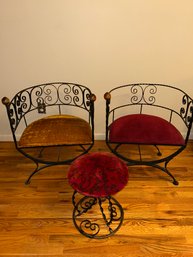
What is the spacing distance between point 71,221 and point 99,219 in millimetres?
215

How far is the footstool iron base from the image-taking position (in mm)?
1696

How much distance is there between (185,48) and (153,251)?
5.87 feet

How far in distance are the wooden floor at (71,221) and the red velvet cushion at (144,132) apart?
0.48m

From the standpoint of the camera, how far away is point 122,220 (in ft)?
5.80

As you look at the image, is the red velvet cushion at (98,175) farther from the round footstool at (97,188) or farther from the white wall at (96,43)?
the white wall at (96,43)

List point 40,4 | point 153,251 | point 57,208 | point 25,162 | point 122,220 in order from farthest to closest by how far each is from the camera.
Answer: point 25,162
point 40,4
point 57,208
point 122,220
point 153,251

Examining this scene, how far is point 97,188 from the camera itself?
4.72ft

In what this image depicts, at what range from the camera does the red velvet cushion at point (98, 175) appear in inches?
56.7

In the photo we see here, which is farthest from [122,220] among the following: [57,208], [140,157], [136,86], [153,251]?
[136,86]

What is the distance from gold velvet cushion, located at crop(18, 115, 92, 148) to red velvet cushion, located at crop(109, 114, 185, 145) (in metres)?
0.25

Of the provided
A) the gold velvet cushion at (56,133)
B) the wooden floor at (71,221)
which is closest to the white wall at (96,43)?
the gold velvet cushion at (56,133)

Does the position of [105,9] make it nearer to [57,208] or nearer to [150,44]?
[150,44]

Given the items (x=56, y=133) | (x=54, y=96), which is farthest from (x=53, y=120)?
(x=54, y=96)

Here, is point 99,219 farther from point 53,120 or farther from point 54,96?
point 54,96
